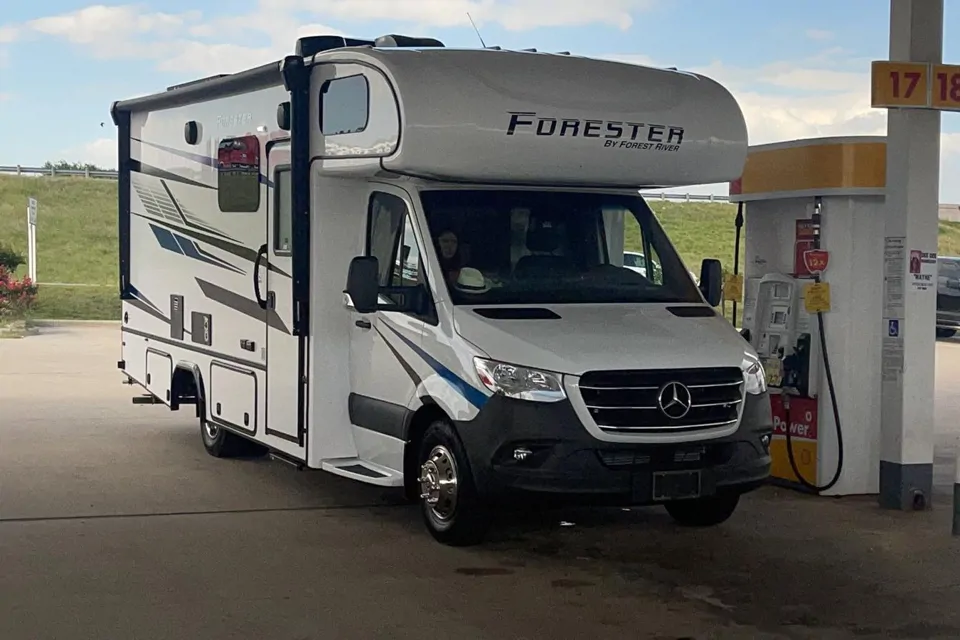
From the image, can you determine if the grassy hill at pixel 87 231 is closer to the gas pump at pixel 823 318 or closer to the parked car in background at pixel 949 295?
the parked car in background at pixel 949 295

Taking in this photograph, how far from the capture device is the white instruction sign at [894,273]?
343 inches

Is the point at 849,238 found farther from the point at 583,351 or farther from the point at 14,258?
the point at 14,258

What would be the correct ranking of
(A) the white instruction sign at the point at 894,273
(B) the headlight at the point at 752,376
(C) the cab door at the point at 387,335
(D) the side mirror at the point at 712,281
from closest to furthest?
(B) the headlight at the point at 752,376
(C) the cab door at the point at 387,335
(D) the side mirror at the point at 712,281
(A) the white instruction sign at the point at 894,273

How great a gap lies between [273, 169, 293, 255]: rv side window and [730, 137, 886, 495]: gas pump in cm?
354

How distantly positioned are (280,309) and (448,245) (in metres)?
1.54

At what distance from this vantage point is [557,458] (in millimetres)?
6980

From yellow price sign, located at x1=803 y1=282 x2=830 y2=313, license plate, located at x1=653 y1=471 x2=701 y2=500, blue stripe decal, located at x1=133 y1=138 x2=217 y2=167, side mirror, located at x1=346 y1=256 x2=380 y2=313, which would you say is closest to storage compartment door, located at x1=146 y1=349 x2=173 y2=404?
blue stripe decal, located at x1=133 y1=138 x2=217 y2=167

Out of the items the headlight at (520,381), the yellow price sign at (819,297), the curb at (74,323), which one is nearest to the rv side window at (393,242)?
the headlight at (520,381)

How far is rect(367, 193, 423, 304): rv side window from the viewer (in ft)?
25.6

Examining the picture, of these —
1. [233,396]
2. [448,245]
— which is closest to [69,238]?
[233,396]

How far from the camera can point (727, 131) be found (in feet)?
26.7

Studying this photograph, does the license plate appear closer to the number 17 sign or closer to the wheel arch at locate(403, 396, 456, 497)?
the wheel arch at locate(403, 396, 456, 497)

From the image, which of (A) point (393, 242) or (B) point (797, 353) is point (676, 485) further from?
(B) point (797, 353)

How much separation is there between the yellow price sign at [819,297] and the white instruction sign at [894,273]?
40 centimetres
